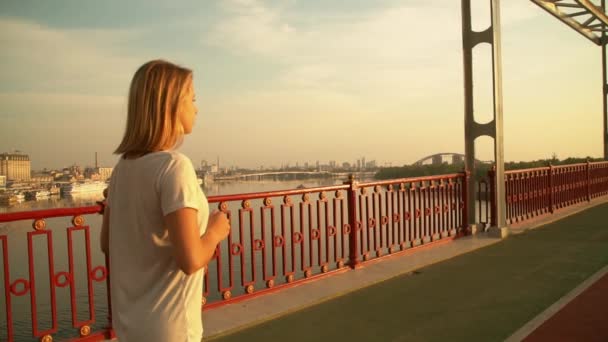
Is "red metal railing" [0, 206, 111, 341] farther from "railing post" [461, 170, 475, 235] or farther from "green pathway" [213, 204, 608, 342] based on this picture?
"railing post" [461, 170, 475, 235]

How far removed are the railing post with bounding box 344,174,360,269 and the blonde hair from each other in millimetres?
3788

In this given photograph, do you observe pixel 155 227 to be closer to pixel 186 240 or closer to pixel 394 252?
pixel 186 240

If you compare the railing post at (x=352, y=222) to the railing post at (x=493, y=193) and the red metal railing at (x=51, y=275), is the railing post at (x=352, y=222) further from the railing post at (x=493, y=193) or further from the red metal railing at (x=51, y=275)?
the railing post at (x=493, y=193)

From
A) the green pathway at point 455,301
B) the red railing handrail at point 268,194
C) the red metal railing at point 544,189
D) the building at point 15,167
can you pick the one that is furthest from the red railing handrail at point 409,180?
the building at point 15,167

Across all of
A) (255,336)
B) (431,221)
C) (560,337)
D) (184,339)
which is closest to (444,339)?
(560,337)

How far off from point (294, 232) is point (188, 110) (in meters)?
3.21

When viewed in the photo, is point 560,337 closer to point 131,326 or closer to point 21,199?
point 131,326

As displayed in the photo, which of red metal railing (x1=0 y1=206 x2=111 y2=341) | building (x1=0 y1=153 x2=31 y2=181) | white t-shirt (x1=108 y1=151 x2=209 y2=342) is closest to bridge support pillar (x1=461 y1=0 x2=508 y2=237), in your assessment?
red metal railing (x1=0 y1=206 x2=111 y2=341)

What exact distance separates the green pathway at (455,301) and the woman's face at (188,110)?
6.94 ft

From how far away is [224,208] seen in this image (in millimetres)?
3580

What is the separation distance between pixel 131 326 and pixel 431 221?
5656 mm

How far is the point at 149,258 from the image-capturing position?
1.15 m

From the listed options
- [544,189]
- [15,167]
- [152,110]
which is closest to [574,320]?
[152,110]

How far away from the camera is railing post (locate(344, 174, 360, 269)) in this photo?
4832mm
